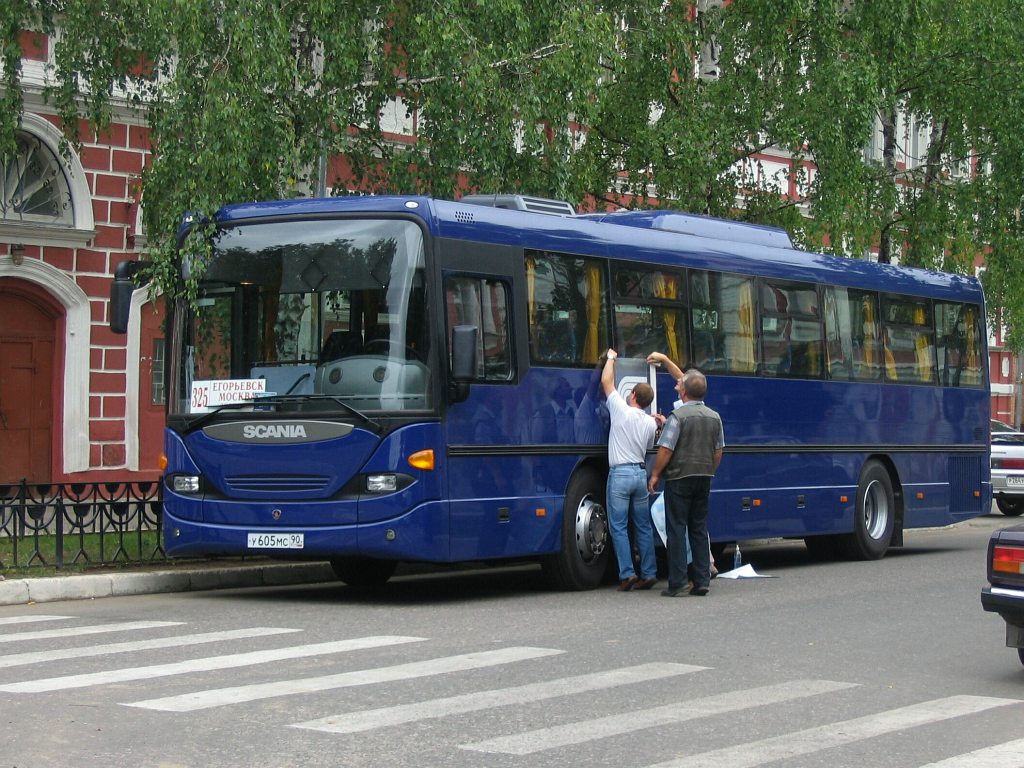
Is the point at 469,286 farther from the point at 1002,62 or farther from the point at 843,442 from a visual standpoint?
the point at 1002,62

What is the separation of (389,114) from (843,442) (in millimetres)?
8891

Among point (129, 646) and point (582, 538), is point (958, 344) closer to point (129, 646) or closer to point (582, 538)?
point (582, 538)

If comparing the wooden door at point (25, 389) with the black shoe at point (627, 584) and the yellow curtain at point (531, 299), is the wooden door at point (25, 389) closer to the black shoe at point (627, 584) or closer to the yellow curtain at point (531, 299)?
the yellow curtain at point (531, 299)

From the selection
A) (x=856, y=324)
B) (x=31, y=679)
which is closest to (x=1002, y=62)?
(x=856, y=324)

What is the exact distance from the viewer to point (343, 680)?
9883mm

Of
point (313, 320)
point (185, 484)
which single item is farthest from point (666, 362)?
point (185, 484)

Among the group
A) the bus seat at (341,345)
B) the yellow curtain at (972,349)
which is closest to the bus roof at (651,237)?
the yellow curtain at (972,349)

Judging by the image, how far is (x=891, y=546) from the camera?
2159 centimetres

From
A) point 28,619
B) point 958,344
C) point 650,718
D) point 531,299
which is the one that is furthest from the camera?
point 958,344

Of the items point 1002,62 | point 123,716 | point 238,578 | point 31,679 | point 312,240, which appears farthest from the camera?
point 1002,62

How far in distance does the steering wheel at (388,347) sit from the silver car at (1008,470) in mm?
18751

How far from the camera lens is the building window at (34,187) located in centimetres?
2462

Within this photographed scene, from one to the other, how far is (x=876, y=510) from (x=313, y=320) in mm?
8812

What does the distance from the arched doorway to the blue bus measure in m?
10.5
